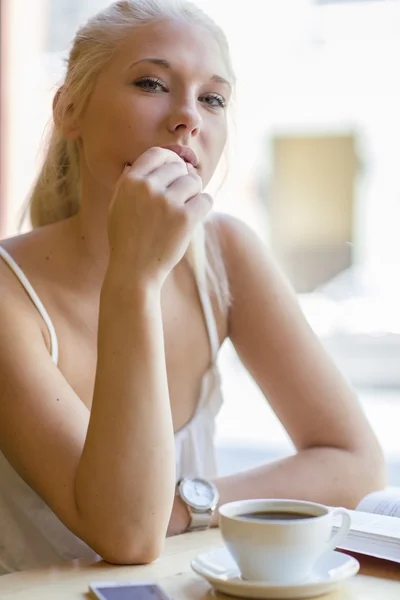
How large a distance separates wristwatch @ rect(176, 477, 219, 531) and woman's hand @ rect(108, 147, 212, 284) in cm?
27

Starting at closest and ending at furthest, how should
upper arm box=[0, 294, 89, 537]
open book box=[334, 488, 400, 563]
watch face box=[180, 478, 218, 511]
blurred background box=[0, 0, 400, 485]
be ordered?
open book box=[334, 488, 400, 563], upper arm box=[0, 294, 89, 537], watch face box=[180, 478, 218, 511], blurred background box=[0, 0, 400, 485]

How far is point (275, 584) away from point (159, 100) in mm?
657

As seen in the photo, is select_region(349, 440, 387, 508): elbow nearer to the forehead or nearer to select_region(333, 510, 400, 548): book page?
select_region(333, 510, 400, 548): book page

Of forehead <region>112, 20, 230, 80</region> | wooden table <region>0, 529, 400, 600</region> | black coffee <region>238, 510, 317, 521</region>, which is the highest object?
forehead <region>112, 20, 230, 80</region>

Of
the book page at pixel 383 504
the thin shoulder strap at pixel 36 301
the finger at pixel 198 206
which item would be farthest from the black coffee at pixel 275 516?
the thin shoulder strap at pixel 36 301

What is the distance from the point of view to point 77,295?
4.13ft

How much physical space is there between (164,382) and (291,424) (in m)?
0.39

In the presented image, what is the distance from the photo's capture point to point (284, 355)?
1.30 metres

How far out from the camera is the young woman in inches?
36.1

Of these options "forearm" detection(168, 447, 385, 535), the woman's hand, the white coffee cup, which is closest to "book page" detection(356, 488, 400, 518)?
"forearm" detection(168, 447, 385, 535)

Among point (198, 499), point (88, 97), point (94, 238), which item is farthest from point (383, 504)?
point (88, 97)

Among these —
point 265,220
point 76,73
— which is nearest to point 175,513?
point 76,73

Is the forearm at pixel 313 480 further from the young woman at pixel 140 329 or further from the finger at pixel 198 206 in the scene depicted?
the finger at pixel 198 206

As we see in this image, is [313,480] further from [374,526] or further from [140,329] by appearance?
[140,329]
